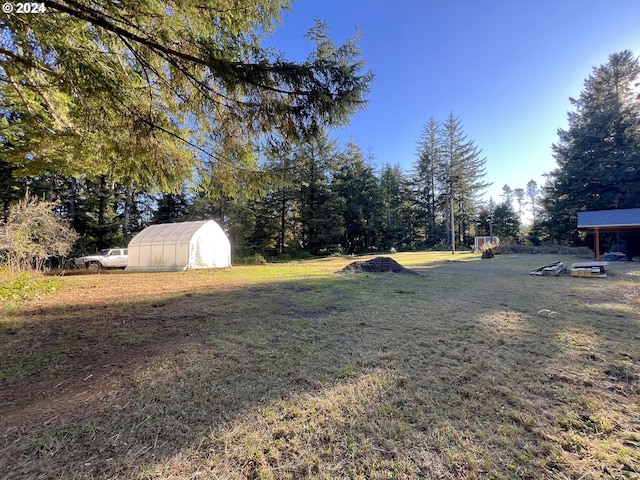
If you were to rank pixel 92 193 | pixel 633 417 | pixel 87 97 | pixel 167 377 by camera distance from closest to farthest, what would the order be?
pixel 633 417 < pixel 167 377 < pixel 87 97 < pixel 92 193

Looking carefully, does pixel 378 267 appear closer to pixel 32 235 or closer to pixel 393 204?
pixel 32 235

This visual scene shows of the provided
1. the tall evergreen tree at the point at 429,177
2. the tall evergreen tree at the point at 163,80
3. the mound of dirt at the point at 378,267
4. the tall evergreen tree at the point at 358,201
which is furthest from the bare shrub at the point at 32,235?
the tall evergreen tree at the point at 429,177

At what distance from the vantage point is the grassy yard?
1.54 metres

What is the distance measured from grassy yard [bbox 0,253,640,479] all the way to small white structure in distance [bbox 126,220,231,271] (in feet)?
29.2

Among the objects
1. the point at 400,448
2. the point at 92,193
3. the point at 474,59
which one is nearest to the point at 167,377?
the point at 400,448

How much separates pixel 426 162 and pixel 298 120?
36.8 metres

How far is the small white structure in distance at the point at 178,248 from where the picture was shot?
43.6 feet

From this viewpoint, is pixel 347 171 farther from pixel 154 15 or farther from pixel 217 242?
pixel 154 15

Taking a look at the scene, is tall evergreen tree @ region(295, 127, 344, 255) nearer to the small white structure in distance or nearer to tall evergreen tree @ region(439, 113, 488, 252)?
the small white structure in distance

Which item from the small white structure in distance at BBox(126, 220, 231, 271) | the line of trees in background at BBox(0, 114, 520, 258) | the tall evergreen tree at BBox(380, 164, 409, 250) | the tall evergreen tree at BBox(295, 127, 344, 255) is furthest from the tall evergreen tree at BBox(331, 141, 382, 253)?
the small white structure in distance at BBox(126, 220, 231, 271)

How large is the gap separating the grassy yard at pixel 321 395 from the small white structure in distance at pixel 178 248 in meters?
8.90

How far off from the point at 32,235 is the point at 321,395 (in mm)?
14784

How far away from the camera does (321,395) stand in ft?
7.22

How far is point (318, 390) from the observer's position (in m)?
2.28
